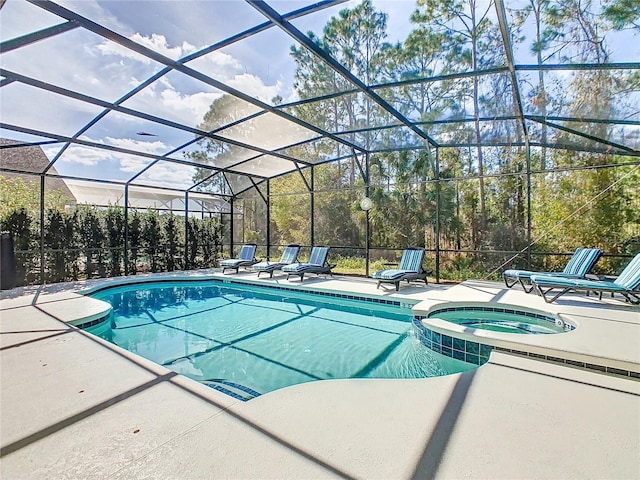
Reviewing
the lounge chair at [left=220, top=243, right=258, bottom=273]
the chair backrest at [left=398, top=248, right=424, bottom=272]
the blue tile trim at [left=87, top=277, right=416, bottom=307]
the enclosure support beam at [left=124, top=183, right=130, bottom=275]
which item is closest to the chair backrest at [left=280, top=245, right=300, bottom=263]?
the lounge chair at [left=220, top=243, right=258, bottom=273]

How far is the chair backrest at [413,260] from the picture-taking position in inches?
296

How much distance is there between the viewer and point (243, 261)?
393 inches

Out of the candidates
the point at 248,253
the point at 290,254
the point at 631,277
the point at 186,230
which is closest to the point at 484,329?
the point at 631,277

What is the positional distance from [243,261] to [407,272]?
497 centimetres

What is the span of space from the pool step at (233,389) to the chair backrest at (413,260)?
5.04 metres

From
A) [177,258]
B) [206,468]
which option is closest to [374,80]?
[206,468]

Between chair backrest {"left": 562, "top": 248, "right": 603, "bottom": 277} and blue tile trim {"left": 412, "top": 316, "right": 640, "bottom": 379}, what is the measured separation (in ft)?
11.7

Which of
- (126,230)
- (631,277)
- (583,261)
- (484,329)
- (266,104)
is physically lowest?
(484,329)

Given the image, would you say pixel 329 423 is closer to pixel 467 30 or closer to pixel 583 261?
pixel 467 30

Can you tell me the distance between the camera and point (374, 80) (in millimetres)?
5062

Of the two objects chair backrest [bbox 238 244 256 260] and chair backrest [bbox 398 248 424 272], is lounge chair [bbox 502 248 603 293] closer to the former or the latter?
chair backrest [bbox 398 248 424 272]

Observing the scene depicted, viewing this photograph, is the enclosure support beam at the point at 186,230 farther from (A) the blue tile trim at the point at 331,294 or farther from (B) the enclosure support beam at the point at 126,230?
(A) the blue tile trim at the point at 331,294

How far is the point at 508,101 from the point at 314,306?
4.98 metres

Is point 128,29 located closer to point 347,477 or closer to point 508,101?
point 347,477
